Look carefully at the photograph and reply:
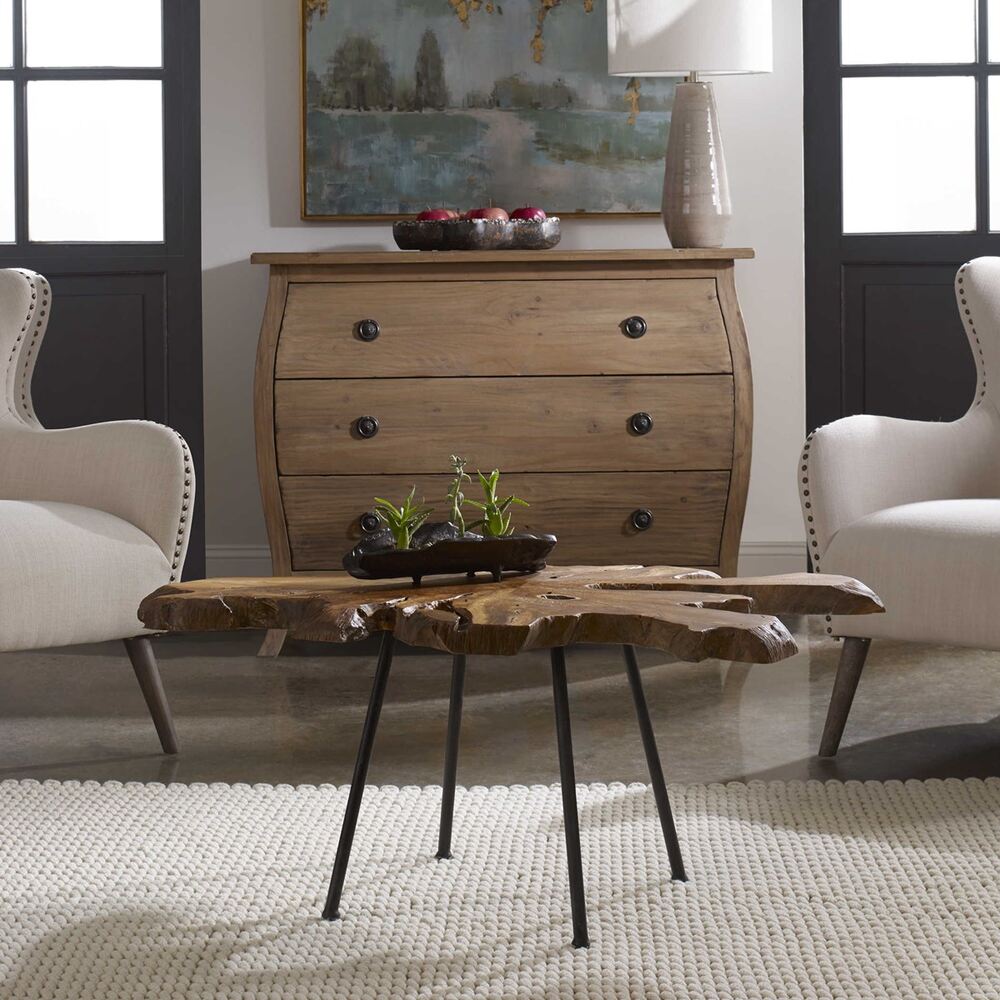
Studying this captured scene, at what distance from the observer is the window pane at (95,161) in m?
3.84

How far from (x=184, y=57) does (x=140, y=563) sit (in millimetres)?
2028

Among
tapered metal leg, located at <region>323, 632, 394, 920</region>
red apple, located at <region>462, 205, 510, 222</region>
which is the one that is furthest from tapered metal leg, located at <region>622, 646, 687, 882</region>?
red apple, located at <region>462, 205, 510, 222</region>

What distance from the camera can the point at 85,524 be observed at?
2.25 meters

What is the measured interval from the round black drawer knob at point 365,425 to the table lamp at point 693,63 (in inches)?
34.1

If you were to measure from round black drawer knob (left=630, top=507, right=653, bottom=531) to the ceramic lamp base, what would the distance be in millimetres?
668

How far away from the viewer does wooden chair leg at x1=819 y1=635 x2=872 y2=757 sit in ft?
7.29

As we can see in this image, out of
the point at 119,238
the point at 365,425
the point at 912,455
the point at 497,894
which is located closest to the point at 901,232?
the point at 912,455

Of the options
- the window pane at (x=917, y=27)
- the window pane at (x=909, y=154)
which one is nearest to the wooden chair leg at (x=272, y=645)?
the window pane at (x=909, y=154)

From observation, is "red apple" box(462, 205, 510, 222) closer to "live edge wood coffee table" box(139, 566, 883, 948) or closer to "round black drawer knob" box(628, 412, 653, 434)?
"round black drawer knob" box(628, 412, 653, 434)

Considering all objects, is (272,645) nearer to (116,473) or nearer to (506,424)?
(506,424)

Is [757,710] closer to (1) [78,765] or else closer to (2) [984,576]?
(2) [984,576]

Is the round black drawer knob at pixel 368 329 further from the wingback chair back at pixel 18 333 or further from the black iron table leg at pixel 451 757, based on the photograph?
the black iron table leg at pixel 451 757

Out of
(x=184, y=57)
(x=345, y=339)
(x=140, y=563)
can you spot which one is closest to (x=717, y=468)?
(x=345, y=339)

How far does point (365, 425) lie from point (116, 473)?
2.56 feet
